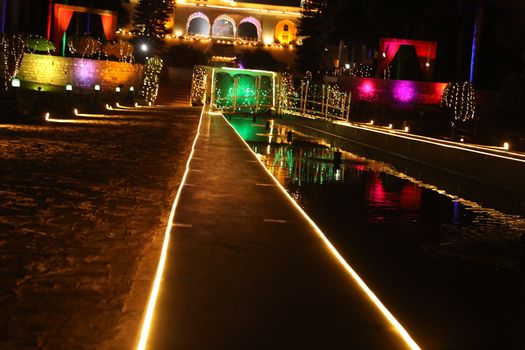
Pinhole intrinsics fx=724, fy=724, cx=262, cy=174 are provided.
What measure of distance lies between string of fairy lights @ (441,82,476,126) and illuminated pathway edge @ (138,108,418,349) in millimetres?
24071

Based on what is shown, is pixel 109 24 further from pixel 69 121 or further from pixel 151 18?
pixel 69 121

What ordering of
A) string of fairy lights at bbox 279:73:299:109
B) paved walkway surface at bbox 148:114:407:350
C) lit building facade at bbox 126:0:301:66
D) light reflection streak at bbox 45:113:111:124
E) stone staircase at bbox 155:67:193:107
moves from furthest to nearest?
lit building facade at bbox 126:0:301:66, stone staircase at bbox 155:67:193:107, string of fairy lights at bbox 279:73:299:109, light reflection streak at bbox 45:113:111:124, paved walkway surface at bbox 148:114:407:350

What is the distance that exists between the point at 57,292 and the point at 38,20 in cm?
3723

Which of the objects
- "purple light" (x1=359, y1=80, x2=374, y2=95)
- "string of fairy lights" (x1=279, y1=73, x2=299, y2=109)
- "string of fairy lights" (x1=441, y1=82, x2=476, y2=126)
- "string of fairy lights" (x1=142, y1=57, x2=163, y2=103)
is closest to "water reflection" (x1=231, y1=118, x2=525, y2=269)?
"string of fairy lights" (x1=441, y1=82, x2=476, y2=126)

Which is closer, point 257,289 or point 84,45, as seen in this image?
point 257,289

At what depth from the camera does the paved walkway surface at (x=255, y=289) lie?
12.3 feet

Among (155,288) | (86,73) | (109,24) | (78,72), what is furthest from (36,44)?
(155,288)

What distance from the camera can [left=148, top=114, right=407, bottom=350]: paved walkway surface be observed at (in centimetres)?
375

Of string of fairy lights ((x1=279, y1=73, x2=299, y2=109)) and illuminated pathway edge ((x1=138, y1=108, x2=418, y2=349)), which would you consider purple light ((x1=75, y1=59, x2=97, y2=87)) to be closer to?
string of fairy lights ((x1=279, y1=73, x2=299, y2=109))

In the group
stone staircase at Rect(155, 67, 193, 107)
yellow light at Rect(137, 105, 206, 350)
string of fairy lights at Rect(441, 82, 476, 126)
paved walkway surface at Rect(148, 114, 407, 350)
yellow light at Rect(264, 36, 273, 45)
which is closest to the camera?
yellow light at Rect(137, 105, 206, 350)

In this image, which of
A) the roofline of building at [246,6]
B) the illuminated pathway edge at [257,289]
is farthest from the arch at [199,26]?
the illuminated pathway edge at [257,289]

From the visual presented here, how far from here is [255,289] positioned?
14.9ft

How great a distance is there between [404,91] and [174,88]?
11.6 metres

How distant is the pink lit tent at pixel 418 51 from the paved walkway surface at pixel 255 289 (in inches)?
1248
